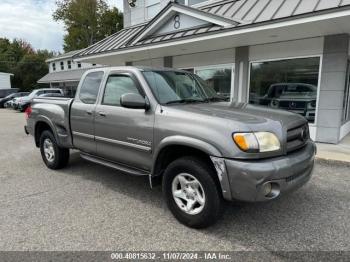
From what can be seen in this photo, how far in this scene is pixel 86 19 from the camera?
1558 inches

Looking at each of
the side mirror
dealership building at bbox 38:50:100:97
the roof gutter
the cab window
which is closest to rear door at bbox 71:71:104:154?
the cab window

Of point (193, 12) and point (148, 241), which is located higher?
point (193, 12)

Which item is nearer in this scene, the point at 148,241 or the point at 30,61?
the point at 148,241

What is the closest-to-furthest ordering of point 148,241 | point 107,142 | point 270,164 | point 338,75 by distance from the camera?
point 270,164, point 148,241, point 107,142, point 338,75

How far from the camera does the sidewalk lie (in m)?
5.85

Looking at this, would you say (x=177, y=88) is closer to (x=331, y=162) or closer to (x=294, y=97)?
(x=331, y=162)

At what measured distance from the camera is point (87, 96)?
4.63m

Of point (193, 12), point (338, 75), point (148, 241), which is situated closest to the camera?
point (148, 241)

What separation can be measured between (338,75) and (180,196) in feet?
20.4

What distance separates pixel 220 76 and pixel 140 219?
760cm

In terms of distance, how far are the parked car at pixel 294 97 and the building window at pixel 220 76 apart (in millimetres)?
1421

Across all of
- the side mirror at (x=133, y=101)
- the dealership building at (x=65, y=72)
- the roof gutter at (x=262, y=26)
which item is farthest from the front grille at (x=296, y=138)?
the dealership building at (x=65, y=72)

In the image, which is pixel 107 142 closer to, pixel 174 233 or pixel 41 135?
pixel 174 233

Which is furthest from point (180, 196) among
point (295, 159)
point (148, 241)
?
point (295, 159)
